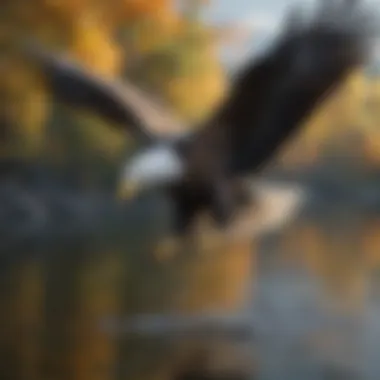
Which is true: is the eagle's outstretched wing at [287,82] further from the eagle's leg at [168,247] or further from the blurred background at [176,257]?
the eagle's leg at [168,247]

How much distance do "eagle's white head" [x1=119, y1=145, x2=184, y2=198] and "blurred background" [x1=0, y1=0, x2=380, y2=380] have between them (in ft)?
0.08

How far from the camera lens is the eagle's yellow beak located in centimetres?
148

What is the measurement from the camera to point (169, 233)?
1.47 m

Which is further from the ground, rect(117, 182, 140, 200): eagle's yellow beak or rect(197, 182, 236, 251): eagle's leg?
rect(117, 182, 140, 200): eagle's yellow beak

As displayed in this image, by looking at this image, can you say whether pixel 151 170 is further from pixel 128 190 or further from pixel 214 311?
pixel 214 311

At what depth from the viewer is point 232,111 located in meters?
1.44

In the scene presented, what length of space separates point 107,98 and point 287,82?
0.29 m

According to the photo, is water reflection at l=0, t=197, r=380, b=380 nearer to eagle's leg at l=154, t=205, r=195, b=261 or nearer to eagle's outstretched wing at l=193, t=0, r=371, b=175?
eagle's leg at l=154, t=205, r=195, b=261

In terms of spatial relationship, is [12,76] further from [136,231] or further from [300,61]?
[300,61]

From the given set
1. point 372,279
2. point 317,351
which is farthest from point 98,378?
point 372,279

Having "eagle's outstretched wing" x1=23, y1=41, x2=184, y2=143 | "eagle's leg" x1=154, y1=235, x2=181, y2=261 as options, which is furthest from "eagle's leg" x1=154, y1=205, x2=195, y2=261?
"eagle's outstretched wing" x1=23, y1=41, x2=184, y2=143

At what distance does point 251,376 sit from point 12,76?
23.8 inches

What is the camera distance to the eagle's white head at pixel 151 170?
1.46 metres

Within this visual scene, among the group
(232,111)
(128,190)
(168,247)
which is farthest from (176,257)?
(232,111)
